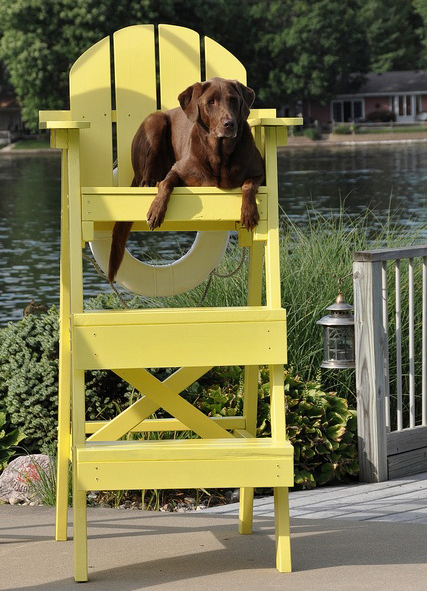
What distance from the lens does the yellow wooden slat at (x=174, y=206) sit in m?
4.12

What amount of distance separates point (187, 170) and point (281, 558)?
1.59m

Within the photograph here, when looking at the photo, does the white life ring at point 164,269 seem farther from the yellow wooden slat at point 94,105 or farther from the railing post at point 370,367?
the railing post at point 370,367

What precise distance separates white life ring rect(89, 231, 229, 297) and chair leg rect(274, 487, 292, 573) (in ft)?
4.56

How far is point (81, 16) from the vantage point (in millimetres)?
74750

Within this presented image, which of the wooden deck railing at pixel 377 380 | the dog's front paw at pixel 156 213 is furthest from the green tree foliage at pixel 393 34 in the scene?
the dog's front paw at pixel 156 213

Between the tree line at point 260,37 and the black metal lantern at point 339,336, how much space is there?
67.8 meters

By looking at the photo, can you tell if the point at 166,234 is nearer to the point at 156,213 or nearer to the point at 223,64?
the point at 223,64

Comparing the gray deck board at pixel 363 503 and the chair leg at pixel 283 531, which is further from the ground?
the chair leg at pixel 283 531

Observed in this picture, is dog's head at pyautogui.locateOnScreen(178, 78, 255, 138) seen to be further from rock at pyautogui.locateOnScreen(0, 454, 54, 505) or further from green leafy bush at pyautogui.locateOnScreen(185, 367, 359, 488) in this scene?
rock at pyautogui.locateOnScreen(0, 454, 54, 505)

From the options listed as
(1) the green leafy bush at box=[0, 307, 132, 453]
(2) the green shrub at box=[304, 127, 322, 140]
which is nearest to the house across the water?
(2) the green shrub at box=[304, 127, 322, 140]

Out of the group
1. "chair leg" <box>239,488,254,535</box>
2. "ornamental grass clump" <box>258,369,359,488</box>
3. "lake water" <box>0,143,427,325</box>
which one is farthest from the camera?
"lake water" <box>0,143,427,325</box>

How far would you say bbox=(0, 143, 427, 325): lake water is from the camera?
19031 mm

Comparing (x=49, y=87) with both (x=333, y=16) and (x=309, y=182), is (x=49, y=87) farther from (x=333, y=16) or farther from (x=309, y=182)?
(x=309, y=182)

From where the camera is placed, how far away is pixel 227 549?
176 inches
